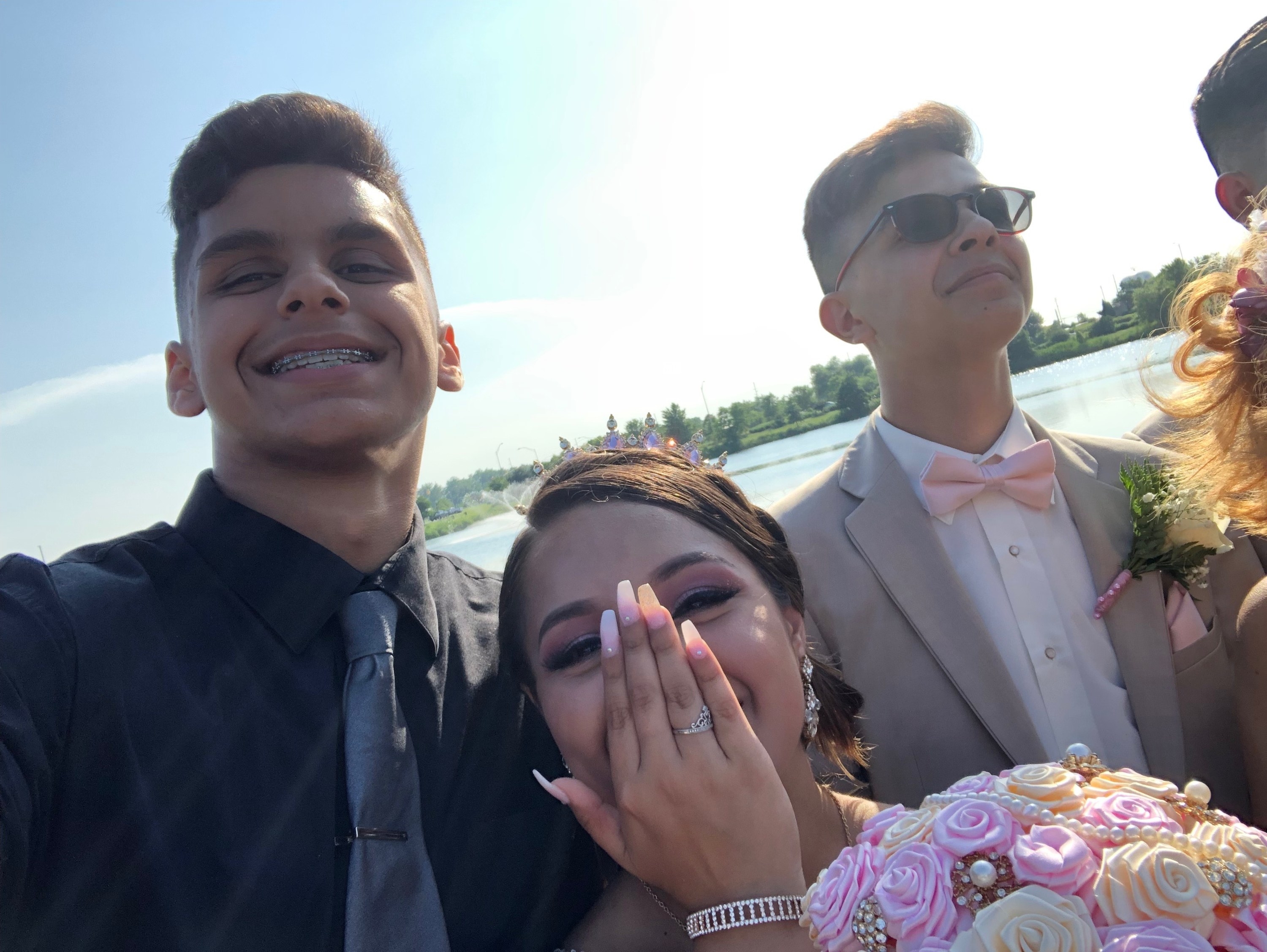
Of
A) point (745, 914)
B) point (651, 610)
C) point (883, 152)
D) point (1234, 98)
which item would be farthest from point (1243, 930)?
point (1234, 98)

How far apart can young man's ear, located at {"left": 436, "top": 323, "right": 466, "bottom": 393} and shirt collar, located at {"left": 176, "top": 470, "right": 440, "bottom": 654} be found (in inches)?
41.9

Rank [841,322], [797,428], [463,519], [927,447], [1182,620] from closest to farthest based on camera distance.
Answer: [1182,620], [927,447], [841,322], [463,519], [797,428]

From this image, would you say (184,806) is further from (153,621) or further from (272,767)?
(153,621)

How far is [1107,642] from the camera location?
3199 mm

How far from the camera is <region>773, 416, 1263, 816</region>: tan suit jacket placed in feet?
9.83

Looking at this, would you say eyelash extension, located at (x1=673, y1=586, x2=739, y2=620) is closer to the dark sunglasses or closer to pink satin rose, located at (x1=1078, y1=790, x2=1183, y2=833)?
pink satin rose, located at (x1=1078, y1=790, x2=1183, y2=833)

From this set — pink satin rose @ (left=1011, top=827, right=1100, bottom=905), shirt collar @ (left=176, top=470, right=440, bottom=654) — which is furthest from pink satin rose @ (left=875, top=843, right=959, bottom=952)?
shirt collar @ (left=176, top=470, right=440, bottom=654)

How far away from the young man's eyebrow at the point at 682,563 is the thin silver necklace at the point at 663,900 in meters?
0.84

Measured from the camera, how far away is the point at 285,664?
2.16 m

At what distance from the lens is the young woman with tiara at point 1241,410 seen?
2.42 metres

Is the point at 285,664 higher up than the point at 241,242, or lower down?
lower down

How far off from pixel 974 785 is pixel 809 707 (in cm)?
102

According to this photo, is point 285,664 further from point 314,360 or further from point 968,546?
point 968,546

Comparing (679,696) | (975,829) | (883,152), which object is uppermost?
(883,152)
